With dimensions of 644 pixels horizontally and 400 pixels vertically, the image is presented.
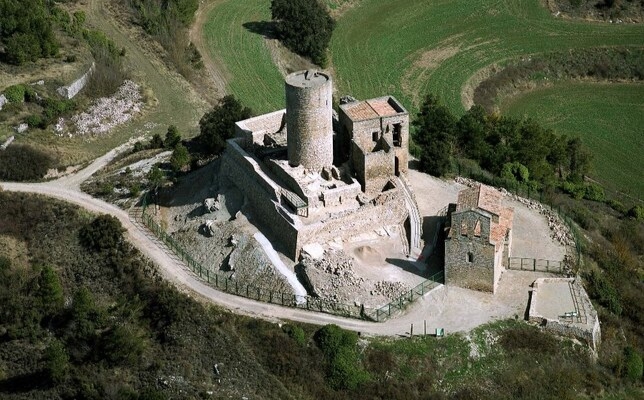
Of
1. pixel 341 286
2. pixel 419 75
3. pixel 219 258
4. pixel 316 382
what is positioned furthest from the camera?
pixel 419 75

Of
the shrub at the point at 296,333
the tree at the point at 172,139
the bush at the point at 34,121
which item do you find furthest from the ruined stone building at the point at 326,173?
the bush at the point at 34,121

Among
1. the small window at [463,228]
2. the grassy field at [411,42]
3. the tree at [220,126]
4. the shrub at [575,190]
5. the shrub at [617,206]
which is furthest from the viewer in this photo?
the grassy field at [411,42]

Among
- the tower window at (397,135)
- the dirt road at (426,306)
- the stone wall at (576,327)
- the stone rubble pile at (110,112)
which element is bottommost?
the stone wall at (576,327)

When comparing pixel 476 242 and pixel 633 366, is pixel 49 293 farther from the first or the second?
pixel 633 366

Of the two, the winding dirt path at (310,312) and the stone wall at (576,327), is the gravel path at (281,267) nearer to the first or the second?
the winding dirt path at (310,312)

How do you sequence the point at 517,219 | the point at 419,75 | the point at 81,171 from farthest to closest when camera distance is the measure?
the point at 419,75 < the point at 81,171 < the point at 517,219

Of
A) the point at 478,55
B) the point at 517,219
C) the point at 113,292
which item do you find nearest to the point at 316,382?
the point at 113,292

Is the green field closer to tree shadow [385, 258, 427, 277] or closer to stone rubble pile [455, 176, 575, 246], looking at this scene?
stone rubble pile [455, 176, 575, 246]

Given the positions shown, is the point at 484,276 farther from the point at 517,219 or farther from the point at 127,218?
the point at 127,218
